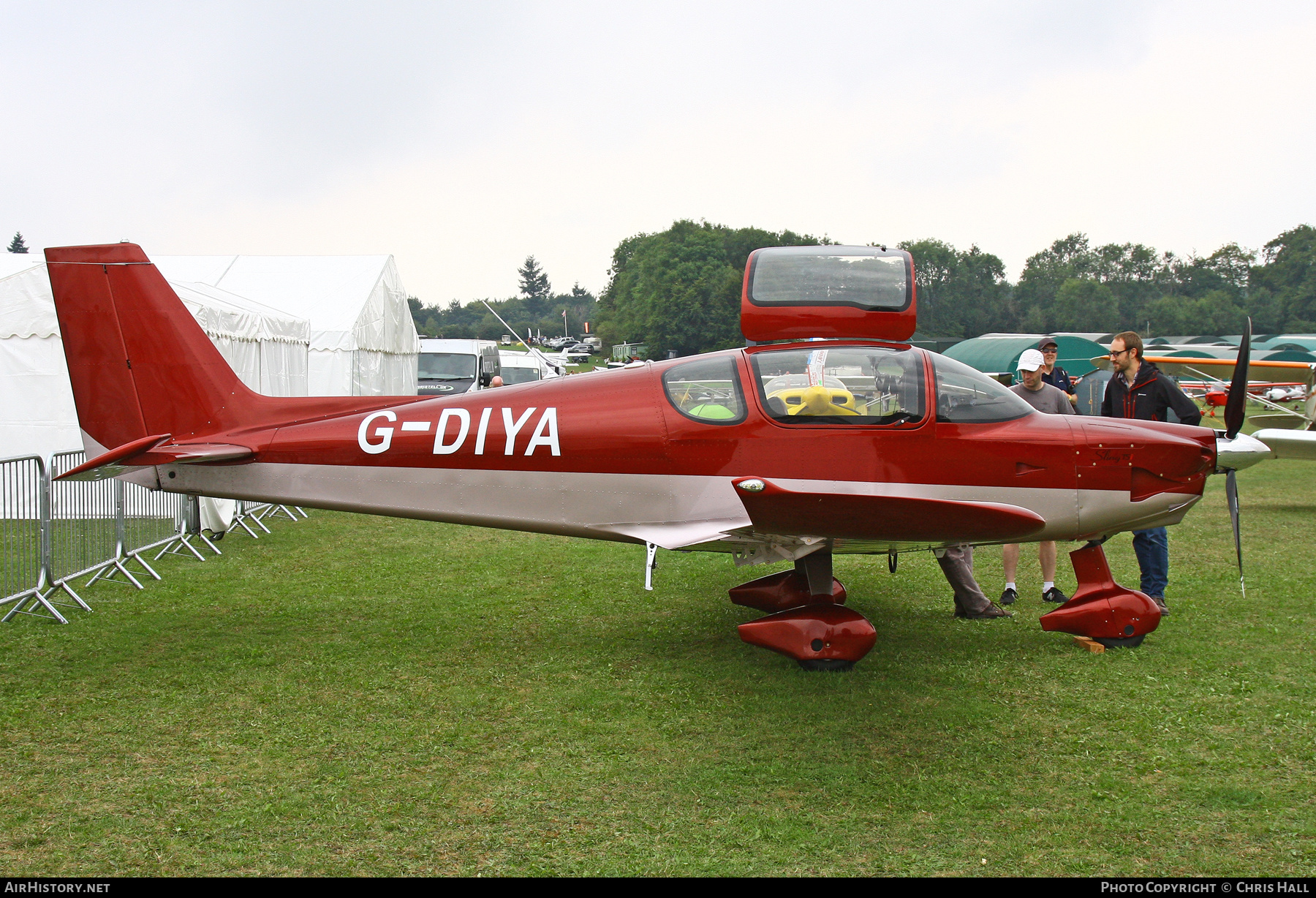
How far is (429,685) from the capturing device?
5523 millimetres

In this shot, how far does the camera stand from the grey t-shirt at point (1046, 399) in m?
7.18

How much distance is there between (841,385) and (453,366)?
A: 19969 millimetres

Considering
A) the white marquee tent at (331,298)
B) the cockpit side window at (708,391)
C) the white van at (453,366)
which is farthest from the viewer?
the white van at (453,366)

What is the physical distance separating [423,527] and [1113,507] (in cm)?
810

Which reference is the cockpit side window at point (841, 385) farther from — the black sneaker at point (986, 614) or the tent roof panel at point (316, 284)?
the tent roof panel at point (316, 284)

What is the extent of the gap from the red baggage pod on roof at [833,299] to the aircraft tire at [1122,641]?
236 centimetres

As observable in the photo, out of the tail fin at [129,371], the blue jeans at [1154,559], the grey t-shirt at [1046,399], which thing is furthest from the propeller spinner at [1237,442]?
the tail fin at [129,371]

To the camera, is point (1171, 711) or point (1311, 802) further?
point (1171, 711)

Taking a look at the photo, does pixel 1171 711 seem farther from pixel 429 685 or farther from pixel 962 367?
pixel 429 685

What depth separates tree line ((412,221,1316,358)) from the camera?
80.1 m

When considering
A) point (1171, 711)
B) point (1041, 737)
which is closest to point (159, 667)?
point (1041, 737)

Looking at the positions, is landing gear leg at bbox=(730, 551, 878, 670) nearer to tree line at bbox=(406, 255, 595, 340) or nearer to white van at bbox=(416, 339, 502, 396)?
white van at bbox=(416, 339, 502, 396)

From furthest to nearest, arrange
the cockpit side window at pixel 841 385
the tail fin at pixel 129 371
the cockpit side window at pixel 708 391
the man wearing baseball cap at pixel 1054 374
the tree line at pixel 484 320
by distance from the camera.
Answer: the tree line at pixel 484 320
the man wearing baseball cap at pixel 1054 374
the tail fin at pixel 129 371
the cockpit side window at pixel 708 391
the cockpit side window at pixel 841 385

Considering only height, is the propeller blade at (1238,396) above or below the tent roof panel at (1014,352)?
below
